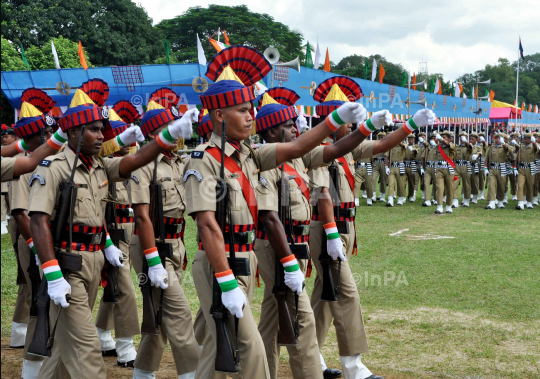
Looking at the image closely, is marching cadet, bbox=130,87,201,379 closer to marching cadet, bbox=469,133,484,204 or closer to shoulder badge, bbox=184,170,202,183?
shoulder badge, bbox=184,170,202,183

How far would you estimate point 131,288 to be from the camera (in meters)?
5.51

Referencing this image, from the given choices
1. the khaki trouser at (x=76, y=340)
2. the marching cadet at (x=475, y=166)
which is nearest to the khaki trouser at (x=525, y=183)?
the marching cadet at (x=475, y=166)

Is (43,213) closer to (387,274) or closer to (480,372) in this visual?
(480,372)

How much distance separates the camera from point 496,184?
16.9 metres

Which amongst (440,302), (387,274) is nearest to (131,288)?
(440,302)

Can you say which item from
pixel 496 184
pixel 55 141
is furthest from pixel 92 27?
pixel 55 141

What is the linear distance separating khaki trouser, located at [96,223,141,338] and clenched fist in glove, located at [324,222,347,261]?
1958 mm

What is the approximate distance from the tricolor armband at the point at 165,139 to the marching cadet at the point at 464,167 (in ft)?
48.3

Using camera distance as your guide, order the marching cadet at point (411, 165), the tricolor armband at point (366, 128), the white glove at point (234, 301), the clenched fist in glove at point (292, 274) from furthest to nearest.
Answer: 1. the marching cadet at point (411, 165)
2. the clenched fist in glove at point (292, 274)
3. the tricolor armband at point (366, 128)
4. the white glove at point (234, 301)

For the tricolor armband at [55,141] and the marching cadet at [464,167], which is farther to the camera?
the marching cadet at [464,167]

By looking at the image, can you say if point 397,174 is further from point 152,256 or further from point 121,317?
point 152,256

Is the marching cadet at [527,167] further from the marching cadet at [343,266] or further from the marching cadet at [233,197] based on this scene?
the marching cadet at [233,197]

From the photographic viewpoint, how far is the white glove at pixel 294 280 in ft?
13.2

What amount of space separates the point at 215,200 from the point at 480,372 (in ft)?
9.46
